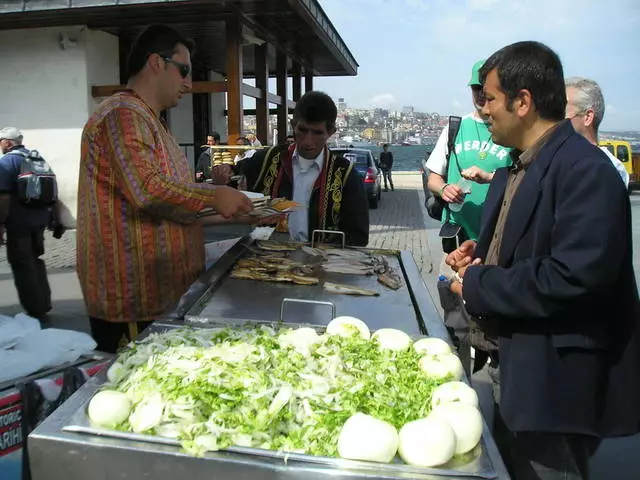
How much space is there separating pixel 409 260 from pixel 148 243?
1.48 metres

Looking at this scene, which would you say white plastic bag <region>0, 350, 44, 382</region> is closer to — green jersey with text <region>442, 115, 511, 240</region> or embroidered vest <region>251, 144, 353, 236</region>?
embroidered vest <region>251, 144, 353, 236</region>

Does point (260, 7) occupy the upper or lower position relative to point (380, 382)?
upper

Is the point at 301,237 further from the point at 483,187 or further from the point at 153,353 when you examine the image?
the point at 153,353

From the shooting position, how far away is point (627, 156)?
1806 centimetres

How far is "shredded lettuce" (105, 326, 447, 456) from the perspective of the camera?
127cm

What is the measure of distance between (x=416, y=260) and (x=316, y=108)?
5.50 meters

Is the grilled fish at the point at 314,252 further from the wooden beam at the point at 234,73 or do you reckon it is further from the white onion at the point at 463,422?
the wooden beam at the point at 234,73

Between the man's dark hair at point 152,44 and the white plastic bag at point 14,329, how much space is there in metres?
1.10

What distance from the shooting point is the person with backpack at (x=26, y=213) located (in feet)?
17.0

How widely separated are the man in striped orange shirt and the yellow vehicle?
1739 centimetres

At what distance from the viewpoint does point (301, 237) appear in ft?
11.7

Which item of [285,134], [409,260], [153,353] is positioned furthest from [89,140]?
[285,134]

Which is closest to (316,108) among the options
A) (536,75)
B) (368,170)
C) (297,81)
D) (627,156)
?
(536,75)

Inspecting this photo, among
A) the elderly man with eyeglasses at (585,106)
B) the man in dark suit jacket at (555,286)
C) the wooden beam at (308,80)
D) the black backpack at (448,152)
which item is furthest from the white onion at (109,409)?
the wooden beam at (308,80)
